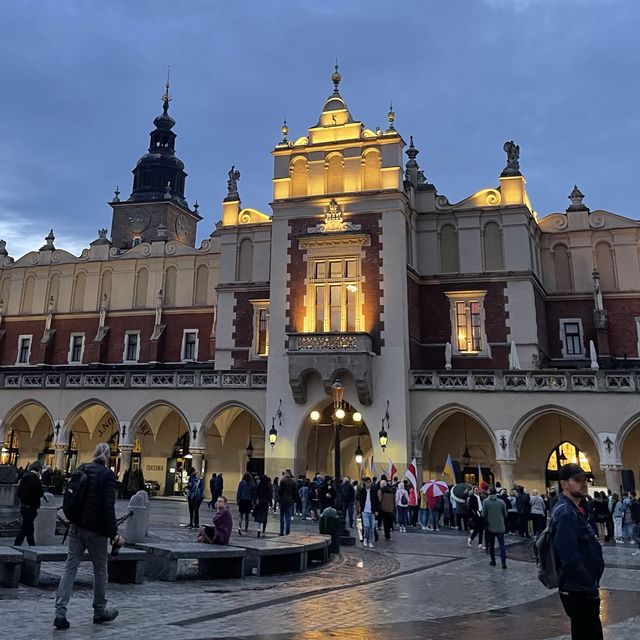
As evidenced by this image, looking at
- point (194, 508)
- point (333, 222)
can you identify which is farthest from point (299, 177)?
point (194, 508)

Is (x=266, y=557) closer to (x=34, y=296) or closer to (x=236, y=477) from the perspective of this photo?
(x=236, y=477)

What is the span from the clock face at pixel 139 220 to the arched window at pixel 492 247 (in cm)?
A: 3681

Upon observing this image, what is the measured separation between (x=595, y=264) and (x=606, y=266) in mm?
585

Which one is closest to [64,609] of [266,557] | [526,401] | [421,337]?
[266,557]

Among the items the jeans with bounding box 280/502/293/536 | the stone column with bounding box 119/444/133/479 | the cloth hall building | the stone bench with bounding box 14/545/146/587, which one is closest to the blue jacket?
the stone bench with bounding box 14/545/146/587

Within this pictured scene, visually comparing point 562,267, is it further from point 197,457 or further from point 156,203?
point 156,203

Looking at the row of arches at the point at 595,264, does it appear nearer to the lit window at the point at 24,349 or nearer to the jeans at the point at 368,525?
the jeans at the point at 368,525

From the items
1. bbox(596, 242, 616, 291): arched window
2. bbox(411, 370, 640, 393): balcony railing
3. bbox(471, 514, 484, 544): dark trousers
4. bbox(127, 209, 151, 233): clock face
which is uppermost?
bbox(127, 209, 151, 233): clock face

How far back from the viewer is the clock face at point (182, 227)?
6260cm

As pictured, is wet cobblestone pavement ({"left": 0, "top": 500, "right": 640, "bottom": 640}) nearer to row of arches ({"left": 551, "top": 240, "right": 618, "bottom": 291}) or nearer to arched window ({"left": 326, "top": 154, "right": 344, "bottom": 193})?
arched window ({"left": 326, "top": 154, "right": 344, "bottom": 193})

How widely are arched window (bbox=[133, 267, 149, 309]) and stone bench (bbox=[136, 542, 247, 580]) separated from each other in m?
30.3

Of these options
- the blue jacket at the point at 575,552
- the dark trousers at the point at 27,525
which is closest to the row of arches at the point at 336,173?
the dark trousers at the point at 27,525

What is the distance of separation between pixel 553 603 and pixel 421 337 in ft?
74.7

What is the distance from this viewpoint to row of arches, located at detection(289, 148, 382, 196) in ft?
104
